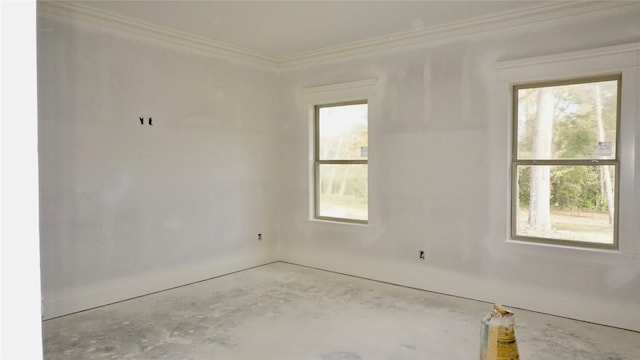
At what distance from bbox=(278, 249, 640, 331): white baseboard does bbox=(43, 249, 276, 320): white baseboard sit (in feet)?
2.90

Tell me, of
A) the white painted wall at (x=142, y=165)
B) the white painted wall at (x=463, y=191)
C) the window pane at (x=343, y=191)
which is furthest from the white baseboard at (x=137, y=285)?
the window pane at (x=343, y=191)

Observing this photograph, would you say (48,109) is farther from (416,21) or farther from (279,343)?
(416,21)

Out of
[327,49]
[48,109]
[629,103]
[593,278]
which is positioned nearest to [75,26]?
[48,109]

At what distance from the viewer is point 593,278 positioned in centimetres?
390

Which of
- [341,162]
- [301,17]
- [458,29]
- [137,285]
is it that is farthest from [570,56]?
[137,285]

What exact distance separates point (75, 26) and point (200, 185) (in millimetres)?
2071

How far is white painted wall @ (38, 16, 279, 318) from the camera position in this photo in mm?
4039

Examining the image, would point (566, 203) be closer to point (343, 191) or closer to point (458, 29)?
point (458, 29)

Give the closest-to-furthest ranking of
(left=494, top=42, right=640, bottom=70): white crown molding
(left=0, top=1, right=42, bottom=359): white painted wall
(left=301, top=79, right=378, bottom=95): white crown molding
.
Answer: (left=0, top=1, right=42, bottom=359): white painted wall → (left=494, top=42, right=640, bottom=70): white crown molding → (left=301, top=79, right=378, bottom=95): white crown molding

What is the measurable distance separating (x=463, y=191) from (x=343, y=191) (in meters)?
1.62

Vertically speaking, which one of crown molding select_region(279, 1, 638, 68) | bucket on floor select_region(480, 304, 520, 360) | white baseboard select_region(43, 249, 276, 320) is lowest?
white baseboard select_region(43, 249, 276, 320)

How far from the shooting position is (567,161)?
4031 millimetres

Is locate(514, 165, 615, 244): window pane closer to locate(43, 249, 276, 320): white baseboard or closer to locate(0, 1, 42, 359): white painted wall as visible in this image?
locate(43, 249, 276, 320): white baseboard

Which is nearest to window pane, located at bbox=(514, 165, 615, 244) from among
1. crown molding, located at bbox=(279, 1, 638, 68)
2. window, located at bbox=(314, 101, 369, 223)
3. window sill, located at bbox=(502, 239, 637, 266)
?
window sill, located at bbox=(502, 239, 637, 266)
